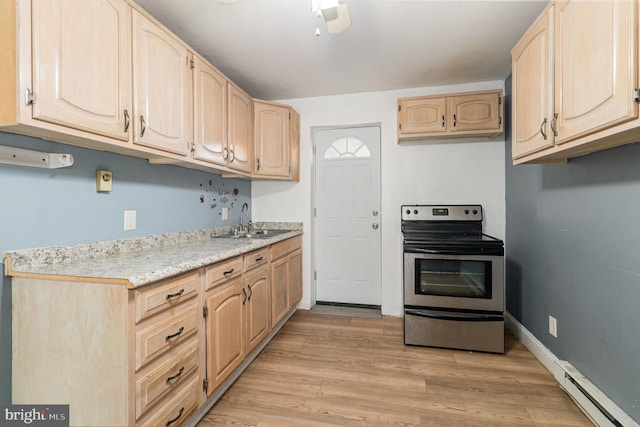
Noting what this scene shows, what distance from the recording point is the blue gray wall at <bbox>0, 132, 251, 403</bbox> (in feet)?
4.01

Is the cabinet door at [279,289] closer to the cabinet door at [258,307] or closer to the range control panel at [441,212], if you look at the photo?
the cabinet door at [258,307]

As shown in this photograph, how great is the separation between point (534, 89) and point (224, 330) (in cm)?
229

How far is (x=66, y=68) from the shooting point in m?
1.15

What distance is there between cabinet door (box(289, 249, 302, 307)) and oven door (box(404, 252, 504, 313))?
112cm

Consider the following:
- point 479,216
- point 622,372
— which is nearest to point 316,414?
point 622,372

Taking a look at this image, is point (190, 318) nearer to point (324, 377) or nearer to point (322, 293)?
point (324, 377)

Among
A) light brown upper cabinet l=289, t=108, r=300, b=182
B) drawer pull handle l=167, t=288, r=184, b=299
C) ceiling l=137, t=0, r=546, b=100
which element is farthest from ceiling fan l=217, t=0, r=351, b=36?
light brown upper cabinet l=289, t=108, r=300, b=182

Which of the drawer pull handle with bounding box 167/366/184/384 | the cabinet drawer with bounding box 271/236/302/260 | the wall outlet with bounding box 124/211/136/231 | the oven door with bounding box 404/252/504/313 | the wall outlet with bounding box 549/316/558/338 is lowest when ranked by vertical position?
the wall outlet with bounding box 549/316/558/338

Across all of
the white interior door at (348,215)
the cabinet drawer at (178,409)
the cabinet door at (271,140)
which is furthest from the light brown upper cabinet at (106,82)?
the white interior door at (348,215)

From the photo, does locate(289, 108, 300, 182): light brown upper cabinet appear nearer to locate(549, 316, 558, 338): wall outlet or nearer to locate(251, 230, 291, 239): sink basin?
locate(251, 230, 291, 239): sink basin

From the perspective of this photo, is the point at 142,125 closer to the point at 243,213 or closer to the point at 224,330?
the point at 224,330

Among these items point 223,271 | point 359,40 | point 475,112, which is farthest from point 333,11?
point 475,112

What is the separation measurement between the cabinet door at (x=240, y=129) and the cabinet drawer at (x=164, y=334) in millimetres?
1328

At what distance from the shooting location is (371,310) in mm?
3246
